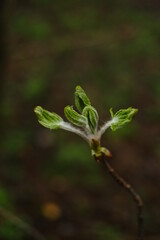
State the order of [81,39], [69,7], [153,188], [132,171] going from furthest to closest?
[69,7]
[81,39]
[132,171]
[153,188]

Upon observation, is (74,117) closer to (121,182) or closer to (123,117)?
(123,117)

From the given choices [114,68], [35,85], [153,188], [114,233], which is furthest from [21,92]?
[114,233]

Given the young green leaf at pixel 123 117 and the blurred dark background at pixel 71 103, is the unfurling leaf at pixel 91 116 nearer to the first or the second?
the young green leaf at pixel 123 117

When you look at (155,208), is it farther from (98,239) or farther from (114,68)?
(114,68)

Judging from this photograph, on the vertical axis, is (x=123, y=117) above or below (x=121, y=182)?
above

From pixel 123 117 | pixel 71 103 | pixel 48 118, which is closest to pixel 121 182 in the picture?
pixel 123 117

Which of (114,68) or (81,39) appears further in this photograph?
(81,39)

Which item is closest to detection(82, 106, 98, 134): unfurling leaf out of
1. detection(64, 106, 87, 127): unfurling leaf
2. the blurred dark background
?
detection(64, 106, 87, 127): unfurling leaf

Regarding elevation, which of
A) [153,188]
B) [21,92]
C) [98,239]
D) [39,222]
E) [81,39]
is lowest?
[98,239]
